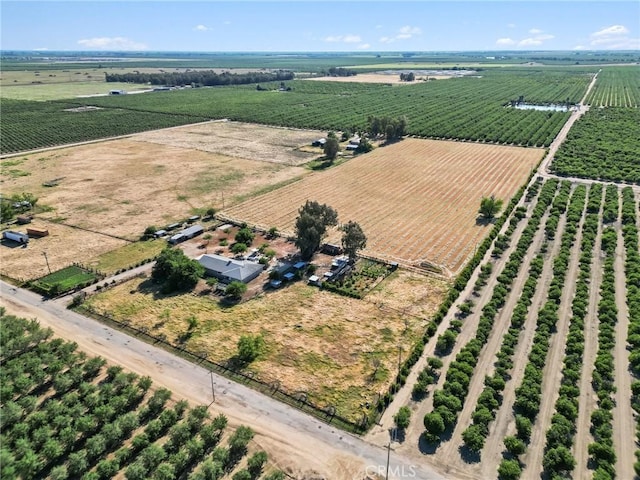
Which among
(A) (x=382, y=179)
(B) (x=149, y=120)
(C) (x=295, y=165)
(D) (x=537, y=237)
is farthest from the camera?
(B) (x=149, y=120)

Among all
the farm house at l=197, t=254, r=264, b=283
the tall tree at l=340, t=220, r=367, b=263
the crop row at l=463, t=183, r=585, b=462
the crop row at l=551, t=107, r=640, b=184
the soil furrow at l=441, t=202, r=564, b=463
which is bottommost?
the crop row at l=551, t=107, r=640, b=184

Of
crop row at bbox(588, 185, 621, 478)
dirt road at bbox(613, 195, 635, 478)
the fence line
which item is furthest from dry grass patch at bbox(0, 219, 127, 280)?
dirt road at bbox(613, 195, 635, 478)

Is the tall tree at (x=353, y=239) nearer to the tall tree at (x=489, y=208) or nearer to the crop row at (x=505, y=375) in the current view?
the crop row at (x=505, y=375)

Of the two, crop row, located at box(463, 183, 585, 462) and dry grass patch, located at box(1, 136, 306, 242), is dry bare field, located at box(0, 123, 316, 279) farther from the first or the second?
crop row, located at box(463, 183, 585, 462)

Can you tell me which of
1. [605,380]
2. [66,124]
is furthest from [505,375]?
[66,124]

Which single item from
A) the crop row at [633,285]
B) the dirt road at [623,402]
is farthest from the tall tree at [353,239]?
the crop row at [633,285]

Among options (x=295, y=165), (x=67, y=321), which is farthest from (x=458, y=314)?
(x=295, y=165)

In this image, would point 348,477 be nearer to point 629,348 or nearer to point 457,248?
point 629,348
